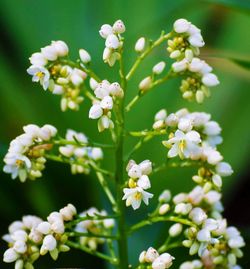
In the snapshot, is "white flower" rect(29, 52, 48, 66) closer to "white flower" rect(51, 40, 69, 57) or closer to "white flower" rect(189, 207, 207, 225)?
"white flower" rect(51, 40, 69, 57)

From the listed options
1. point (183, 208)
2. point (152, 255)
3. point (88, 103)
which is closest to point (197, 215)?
point (183, 208)

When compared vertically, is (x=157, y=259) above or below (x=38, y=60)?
below

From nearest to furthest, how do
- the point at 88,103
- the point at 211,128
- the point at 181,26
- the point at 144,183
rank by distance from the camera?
the point at 144,183 → the point at 181,26 → the point at 211,128 → the point at 88,103

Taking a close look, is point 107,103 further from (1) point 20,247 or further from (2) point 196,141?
(1) point 20,247

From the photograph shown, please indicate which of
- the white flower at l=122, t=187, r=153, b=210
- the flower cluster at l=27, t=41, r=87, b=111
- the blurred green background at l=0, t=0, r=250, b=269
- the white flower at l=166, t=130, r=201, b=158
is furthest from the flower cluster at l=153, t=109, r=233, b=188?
the blurred green background at l=0, t=0, r=250, b=269

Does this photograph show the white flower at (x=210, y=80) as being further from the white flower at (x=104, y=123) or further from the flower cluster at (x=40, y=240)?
the flower cluster at (x=40, y=240)

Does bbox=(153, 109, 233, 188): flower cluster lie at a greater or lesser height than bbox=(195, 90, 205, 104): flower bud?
lesser
